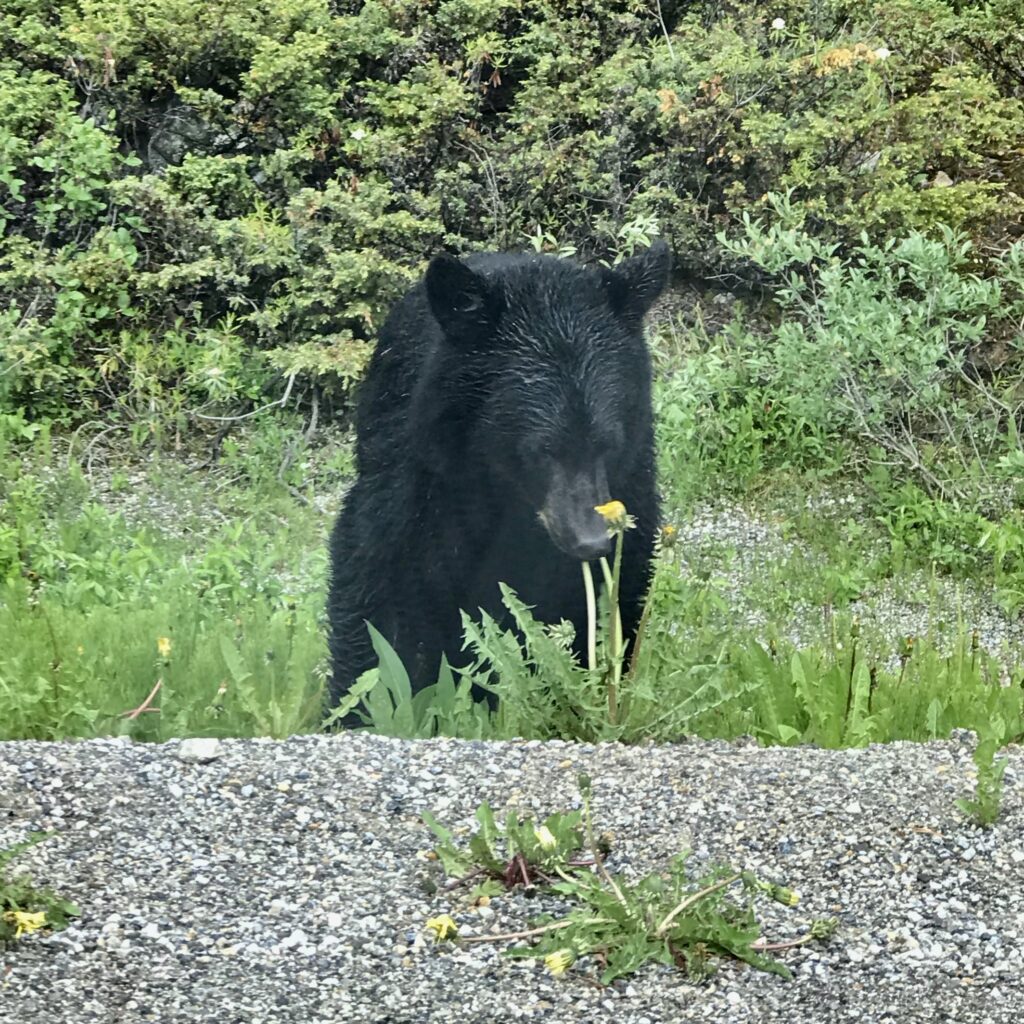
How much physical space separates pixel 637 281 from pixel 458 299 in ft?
1.88

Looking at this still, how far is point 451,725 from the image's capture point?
4.22m

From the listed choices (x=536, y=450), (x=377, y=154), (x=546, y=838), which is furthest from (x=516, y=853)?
(x=377, y=154)

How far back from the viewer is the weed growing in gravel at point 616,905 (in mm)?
2752

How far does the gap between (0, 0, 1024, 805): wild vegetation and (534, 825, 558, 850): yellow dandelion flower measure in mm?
2851

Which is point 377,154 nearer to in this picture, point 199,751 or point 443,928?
point 199,751

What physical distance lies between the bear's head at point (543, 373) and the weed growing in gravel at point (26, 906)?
187 centimetres

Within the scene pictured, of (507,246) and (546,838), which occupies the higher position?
(507,246)

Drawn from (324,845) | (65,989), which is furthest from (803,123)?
(65,989)

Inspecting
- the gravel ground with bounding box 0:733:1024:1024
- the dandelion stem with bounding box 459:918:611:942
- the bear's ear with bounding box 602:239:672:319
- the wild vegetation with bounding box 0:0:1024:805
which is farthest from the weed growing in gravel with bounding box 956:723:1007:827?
the wild vegetation with bounding box 0:0:1024:805

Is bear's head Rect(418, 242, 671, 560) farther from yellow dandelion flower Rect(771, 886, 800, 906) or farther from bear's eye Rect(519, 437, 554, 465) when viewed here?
yellow dandelion flower Rect(771, 886, 800, 906)

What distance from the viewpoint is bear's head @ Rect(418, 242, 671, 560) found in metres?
4.46

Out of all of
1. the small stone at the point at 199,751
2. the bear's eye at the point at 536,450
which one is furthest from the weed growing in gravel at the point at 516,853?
the bear's eye at the point at 536,450

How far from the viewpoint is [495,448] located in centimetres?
A: 461

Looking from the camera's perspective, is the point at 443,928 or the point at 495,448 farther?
the point at 495,448
